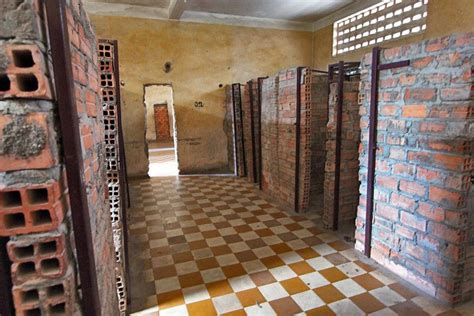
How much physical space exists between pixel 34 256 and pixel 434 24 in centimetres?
632

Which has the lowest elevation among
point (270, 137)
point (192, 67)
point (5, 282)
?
point (5, 282)

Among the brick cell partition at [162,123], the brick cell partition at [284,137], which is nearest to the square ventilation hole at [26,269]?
the brick cell partition at [284,137]

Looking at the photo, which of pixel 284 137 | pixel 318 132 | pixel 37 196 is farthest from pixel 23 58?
pixel 318 132

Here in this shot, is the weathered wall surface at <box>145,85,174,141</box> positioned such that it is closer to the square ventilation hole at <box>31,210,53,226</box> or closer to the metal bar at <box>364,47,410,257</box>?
the metal bar at <box>364,47,410,257</box>

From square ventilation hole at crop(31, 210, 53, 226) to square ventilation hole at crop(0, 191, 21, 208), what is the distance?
0.17ft

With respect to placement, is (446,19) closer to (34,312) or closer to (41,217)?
(41,217)

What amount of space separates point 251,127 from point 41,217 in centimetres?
499

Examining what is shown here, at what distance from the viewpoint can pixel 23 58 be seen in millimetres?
750

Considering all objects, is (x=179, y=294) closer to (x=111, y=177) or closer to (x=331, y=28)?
(x=111, y=177)

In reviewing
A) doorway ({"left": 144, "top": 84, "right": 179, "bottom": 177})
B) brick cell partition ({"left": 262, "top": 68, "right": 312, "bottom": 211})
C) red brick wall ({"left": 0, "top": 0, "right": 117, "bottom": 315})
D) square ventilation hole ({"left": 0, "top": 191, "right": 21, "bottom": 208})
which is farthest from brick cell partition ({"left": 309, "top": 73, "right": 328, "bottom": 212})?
doorway ({"left": 144, "top": 84, "right": 179, "bottom": 177})

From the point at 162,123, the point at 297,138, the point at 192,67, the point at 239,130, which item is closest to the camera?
the point at 297,138

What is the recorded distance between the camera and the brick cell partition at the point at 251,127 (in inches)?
218

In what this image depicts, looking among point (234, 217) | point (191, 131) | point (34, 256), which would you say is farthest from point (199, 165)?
point (34, 256)

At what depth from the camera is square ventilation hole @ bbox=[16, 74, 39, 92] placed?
29.0 inches
